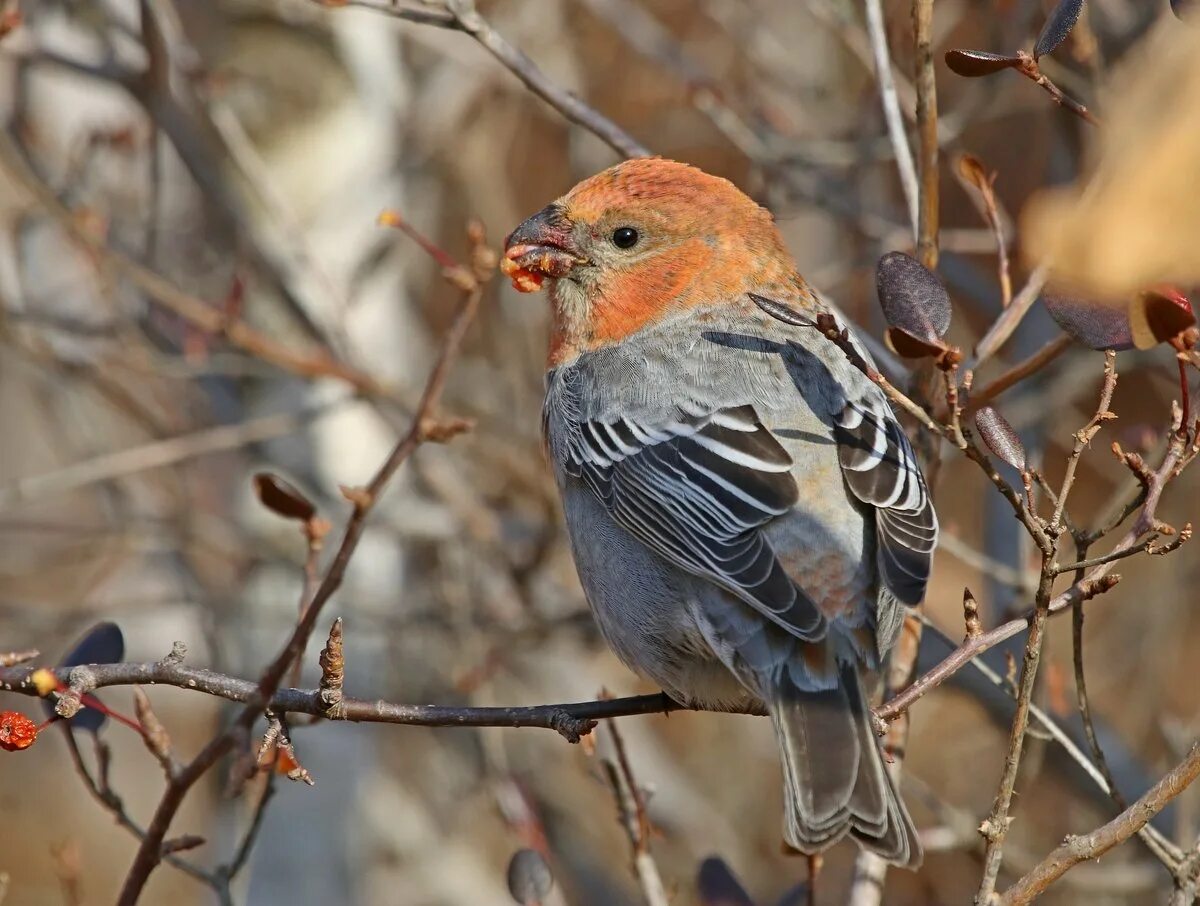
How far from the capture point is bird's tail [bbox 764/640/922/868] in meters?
2.61

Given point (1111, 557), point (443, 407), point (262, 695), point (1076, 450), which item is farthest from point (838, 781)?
point (443, 407)

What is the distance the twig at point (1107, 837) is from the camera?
82.2 inches

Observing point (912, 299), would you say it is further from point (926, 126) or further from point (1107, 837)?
point (1107, 837)

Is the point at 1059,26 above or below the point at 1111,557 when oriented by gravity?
above

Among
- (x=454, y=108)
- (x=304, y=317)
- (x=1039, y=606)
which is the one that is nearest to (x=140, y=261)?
(x=304, y=317)

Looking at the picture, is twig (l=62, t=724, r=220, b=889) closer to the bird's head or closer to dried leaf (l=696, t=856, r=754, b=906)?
dried leaf (l=696, t=856, r=754, b=906)

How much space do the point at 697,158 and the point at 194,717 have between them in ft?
16.0

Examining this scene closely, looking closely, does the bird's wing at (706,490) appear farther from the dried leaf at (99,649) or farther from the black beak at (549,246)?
the dried leaf at (99,649)

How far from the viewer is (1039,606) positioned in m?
2.07

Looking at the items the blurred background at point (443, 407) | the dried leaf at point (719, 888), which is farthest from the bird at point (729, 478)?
the blurred background at point (443, 407)

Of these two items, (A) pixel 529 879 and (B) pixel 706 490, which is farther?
(B) pixel 706 490

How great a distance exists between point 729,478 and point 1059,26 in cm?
125

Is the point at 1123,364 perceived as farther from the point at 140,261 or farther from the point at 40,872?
the point at 40,872

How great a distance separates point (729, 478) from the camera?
318 centimetres
